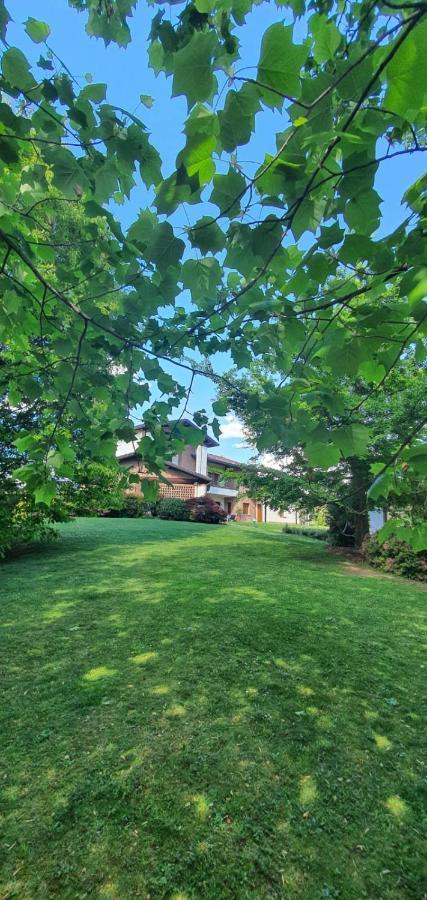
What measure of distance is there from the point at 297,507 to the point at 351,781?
30.1 ft

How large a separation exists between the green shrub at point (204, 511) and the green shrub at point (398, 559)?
35.5ft

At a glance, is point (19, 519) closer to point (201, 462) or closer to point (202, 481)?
point (202, 481)

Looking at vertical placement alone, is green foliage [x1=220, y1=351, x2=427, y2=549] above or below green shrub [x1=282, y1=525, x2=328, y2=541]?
above

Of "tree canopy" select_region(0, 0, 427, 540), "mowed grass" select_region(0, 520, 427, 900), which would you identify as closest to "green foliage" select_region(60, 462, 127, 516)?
"mowed grass" select_region(0, 520, 427, 900)

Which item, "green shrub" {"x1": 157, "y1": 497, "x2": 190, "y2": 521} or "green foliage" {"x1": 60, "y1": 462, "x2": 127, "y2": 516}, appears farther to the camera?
"green shrub" {"x1": 157, "y1": 497, "x2": 190, "y2": 521}

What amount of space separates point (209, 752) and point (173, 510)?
17303mm

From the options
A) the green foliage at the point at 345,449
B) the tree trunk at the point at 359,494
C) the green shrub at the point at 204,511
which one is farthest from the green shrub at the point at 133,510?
the tree trunk at the point at 359,494

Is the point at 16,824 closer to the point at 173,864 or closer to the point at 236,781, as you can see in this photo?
the point at 173,864

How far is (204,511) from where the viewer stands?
771 inches

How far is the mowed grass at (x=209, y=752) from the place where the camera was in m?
1.72

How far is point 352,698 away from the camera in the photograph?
3168 mm

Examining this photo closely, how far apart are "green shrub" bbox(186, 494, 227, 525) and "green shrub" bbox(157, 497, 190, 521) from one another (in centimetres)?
24

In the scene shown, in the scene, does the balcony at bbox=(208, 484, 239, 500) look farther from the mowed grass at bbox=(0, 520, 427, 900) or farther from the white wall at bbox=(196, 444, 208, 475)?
the mowed grass at bbox=(0, 520, 427, 900)

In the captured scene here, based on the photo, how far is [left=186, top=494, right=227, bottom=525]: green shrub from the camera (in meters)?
19.6
